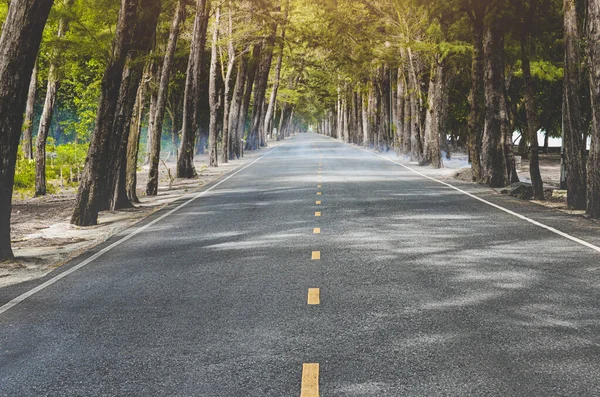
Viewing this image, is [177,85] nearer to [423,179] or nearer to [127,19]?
[423,179]

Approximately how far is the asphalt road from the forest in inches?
144

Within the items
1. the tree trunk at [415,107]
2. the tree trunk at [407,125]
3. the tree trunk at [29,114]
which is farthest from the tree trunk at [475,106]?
the tree trunk at [29,114]

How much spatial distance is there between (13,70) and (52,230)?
16.2ft

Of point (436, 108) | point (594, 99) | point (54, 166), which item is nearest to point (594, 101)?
point (594, 99)

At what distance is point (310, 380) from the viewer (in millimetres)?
5516

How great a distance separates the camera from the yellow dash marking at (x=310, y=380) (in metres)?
5.25

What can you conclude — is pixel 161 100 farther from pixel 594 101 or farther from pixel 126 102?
pixel 594 101

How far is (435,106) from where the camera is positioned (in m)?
36.8

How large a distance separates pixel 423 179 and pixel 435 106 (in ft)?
29.0

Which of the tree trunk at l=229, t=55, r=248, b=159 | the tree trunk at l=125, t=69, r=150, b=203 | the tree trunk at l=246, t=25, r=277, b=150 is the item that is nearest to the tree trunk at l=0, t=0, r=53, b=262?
the tree trunk at l=125, t=69, r=150, b=203

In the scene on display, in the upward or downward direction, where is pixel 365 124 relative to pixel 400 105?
downward

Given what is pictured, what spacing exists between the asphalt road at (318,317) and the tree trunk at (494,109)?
11986 millimetres

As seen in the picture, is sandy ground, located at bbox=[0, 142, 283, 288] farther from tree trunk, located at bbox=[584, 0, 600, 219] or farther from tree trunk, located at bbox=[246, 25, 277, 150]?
tree trunk, located at bbox=[246, 25, 277, 150]

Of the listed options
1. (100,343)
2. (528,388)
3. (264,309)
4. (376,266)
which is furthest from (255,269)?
(528,388)
